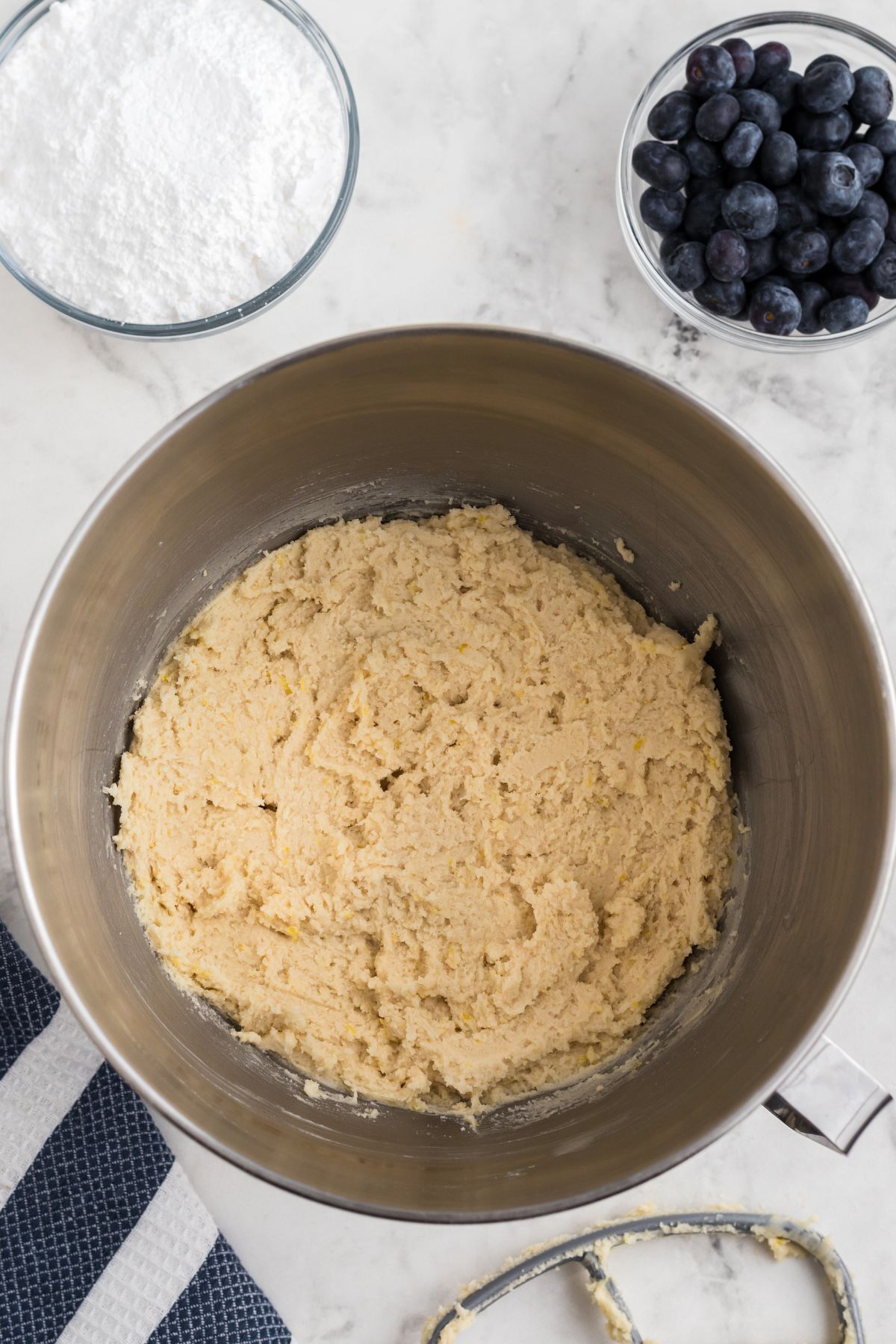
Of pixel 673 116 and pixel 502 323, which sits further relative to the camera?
pixel 502 323

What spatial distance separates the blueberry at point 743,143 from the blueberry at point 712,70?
0.22 ft

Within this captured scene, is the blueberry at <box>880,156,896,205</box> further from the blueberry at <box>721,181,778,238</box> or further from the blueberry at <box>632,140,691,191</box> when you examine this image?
the blueberry at <box>632,140,691,191</box>

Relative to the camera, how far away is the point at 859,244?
5.47 ft

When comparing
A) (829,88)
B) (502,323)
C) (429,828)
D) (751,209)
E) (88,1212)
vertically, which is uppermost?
(829,88)

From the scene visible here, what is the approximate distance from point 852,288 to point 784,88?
1.08 ft

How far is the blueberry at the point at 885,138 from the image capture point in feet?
5.54

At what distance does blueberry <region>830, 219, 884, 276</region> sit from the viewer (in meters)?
1.66

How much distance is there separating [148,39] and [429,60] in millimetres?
465

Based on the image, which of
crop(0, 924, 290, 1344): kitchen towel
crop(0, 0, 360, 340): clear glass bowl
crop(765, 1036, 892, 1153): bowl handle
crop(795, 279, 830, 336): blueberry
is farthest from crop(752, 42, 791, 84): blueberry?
crop(0, 924, 290, 1344): kitchen towel

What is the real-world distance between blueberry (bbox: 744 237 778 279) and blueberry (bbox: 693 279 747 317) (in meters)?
0.03

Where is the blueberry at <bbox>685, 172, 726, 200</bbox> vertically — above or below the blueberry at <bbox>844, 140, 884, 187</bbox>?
below

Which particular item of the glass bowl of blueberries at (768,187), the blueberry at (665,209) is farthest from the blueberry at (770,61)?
the blueberry at (665,209)

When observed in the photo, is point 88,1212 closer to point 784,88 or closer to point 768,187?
point 768,187

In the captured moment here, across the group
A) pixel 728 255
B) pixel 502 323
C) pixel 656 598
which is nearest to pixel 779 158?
pixel 728 255
